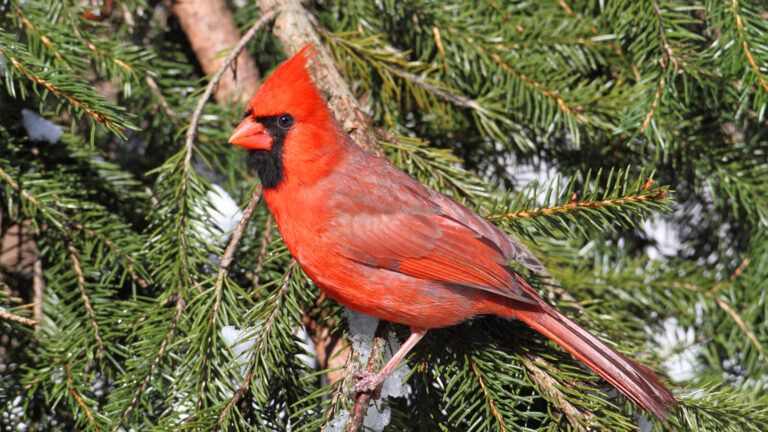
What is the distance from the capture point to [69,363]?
6.17ft

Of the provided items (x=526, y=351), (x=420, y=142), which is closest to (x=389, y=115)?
(x=420, y=142)

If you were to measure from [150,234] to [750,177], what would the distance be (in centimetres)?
168

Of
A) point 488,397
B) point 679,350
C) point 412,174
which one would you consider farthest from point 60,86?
point 679,350

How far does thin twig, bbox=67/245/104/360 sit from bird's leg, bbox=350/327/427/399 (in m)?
0.62

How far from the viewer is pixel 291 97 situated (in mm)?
1960

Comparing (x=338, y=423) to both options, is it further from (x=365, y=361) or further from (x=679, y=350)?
(x=679, y=350)

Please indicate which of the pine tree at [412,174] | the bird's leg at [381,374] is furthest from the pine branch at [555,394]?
the bird's leg at [381,374]

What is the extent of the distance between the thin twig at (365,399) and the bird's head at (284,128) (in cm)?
46

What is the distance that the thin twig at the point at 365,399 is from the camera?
1.63 m

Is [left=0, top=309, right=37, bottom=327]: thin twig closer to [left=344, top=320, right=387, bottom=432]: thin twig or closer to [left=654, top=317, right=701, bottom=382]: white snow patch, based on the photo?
[left=344, top=320, right=387, bottom=432]: thin twig

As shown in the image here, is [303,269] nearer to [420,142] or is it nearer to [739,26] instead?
[420,142]

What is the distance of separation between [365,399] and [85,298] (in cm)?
79

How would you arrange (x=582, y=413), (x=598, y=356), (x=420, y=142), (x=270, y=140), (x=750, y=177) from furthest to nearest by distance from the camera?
(x=750, y=177)
(x=420, y=142)
(x=270, y=140)
(x=598, y=356)
(x=582, y=413)

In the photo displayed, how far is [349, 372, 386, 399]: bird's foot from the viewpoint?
67.2 inches
